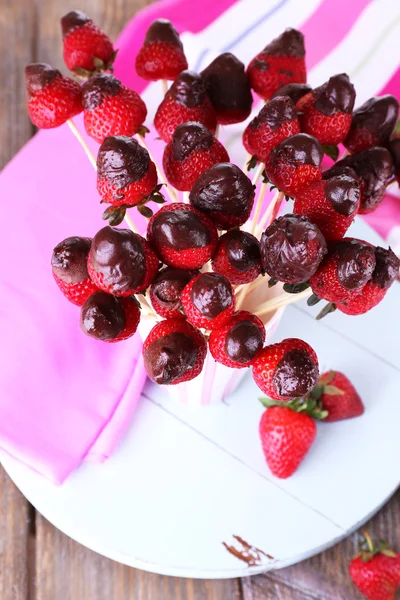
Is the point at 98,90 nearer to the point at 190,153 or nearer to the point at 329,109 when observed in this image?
the point at 190,153

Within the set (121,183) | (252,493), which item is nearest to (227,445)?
(252,493)

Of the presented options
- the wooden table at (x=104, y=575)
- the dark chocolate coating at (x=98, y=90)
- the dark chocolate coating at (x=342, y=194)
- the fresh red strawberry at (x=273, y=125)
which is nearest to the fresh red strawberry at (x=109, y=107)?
the dark chocolate coating at (x=98, y=90)

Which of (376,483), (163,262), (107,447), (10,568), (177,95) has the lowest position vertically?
(10,568)

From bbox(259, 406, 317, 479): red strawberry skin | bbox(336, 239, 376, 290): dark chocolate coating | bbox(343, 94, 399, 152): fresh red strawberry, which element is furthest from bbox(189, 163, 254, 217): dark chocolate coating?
bbox(259, 406, 317, 479): red strawberry skin

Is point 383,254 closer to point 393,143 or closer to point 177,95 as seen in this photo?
point 393,143

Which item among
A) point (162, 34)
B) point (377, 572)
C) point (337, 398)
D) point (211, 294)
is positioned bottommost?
point (377, 572)

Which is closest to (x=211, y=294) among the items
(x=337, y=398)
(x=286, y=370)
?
(x=286, y=370)

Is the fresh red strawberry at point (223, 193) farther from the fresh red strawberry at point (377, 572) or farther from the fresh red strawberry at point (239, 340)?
the fresh red strawberry at point (377, 572)
